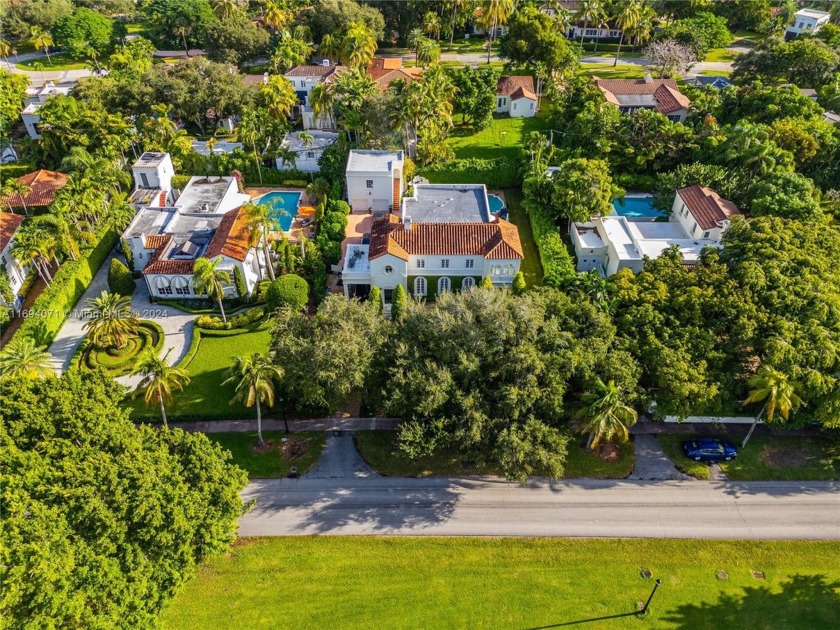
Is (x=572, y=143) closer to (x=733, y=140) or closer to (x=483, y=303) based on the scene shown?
(x=733, y=140)

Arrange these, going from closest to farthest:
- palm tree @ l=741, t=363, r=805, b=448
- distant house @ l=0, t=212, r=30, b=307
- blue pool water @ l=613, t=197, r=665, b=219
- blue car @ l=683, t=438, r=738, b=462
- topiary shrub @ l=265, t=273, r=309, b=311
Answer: palm tree @ l=741, t=363, r=805, b=448 < blue car @ l=683, t=438, r=738, b=462 < topiary shrub @ l=265, t=273, r=309, b=311 < distant house @ l=0, t=212, r=30, b=307 < blue pool water @ l=613, t=197, r=665, b=219

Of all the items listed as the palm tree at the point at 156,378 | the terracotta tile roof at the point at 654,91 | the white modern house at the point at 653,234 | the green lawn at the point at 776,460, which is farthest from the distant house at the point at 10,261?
the terracotta tile roof at the point at 654,91

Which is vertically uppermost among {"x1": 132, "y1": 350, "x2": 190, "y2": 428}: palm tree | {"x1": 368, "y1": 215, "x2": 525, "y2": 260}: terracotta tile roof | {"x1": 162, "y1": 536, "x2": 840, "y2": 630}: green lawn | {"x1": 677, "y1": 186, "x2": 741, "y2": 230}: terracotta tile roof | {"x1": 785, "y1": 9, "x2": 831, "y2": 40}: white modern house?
{"x1": 785, "y1": 9, "x2": 831, "y2": 40}: white modern house

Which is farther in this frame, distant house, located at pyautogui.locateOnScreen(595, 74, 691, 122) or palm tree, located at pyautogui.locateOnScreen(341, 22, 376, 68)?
palm tree, located at pyautogui.locateOnScreen(341, 22, 376, 68)

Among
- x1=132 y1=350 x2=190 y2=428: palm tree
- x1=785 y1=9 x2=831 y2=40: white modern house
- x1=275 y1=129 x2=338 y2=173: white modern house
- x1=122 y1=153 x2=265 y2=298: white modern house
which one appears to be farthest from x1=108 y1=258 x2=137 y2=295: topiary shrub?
x1=785 y1=9 x2=831 y2=40: white modern house

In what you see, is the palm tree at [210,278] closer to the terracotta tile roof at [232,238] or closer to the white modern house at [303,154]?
the terracotta tile roof at [232,238]

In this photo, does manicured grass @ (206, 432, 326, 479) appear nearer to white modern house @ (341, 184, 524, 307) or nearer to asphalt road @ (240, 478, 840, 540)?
asphalt road @ (240, 478, 840, 540)
